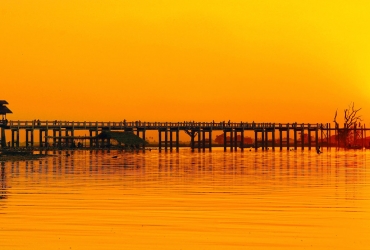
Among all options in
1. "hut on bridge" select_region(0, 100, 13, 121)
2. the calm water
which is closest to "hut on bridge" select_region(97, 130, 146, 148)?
"hut on bridge" select_region(0, 100, 13, 121)

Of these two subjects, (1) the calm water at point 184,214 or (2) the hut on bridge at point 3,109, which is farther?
(2) the hut on bridge at point 3,109

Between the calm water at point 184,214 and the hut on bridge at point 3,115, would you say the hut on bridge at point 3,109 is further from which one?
the calm water at point 184,214

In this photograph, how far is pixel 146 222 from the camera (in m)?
22.0

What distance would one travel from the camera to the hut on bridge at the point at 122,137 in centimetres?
11925

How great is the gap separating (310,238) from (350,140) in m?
159

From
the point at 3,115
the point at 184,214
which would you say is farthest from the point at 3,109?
the point at 184,214

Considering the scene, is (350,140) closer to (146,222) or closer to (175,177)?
(175,177)

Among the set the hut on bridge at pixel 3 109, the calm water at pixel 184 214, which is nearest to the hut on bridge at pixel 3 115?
the hut on bridge at pixel 3 109

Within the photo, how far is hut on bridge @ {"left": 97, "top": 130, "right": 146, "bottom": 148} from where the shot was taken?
119 metres

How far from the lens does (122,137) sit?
120062mm

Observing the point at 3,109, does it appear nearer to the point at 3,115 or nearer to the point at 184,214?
the point at 3,115

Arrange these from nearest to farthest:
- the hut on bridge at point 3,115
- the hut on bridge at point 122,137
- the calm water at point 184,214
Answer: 1. the calm water at point 184,214
2. the hut on bridge at point 3,115
3. the hut on bridge at point 122,137

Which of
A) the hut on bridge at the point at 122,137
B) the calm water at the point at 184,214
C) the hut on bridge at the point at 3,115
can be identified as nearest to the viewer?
the calm water at the point at 184,214

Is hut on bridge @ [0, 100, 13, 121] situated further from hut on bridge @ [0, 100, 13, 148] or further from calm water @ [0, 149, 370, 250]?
calm water @ [0, 149, 370, 250]
